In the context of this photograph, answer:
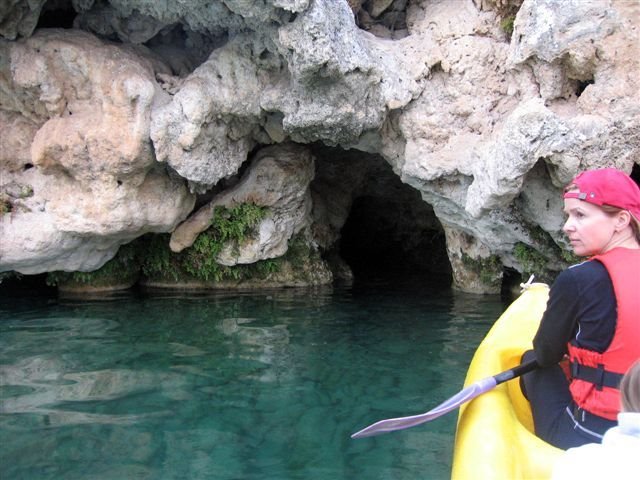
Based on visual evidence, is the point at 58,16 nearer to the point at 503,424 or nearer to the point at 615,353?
the point at 503,424

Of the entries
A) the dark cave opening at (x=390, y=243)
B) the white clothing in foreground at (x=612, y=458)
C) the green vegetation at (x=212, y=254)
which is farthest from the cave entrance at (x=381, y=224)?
the white clothing in foreground at (x=612, y=458)

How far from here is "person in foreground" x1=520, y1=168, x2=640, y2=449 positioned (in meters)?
2.38

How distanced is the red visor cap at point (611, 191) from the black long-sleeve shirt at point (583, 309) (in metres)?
0.30

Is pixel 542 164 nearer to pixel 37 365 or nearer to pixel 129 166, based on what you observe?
pixel 129 166


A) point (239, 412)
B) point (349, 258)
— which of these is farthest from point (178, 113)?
point (349, 258)

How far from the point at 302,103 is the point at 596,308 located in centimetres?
605

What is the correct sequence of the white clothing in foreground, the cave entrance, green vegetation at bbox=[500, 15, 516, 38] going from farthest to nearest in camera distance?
1. the cave entrance
2. green vegetation at bbox=[500, 15, 516, 38]
3. the white clothing in foreground

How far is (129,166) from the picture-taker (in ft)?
26.2

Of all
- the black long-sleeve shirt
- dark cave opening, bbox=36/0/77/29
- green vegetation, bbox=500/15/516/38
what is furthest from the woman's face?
dark cave opening, bbox=36/0/77/29

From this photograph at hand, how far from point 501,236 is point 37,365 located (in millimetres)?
6989

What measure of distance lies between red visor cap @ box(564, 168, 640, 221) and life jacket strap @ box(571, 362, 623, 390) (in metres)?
0.74

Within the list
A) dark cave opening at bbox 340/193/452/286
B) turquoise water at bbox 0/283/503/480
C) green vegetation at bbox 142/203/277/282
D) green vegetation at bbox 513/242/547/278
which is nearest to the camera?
turquoise water at bbox 0/283/503/480

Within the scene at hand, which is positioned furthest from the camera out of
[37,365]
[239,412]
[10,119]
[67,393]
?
[10,119]

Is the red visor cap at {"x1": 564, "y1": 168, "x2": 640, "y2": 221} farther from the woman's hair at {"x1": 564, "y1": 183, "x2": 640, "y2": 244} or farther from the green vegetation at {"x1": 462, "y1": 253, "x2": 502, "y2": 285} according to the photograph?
the green vegetation at {"x1": 462, "y1": 253, "x2": 502, "y2": 285}
